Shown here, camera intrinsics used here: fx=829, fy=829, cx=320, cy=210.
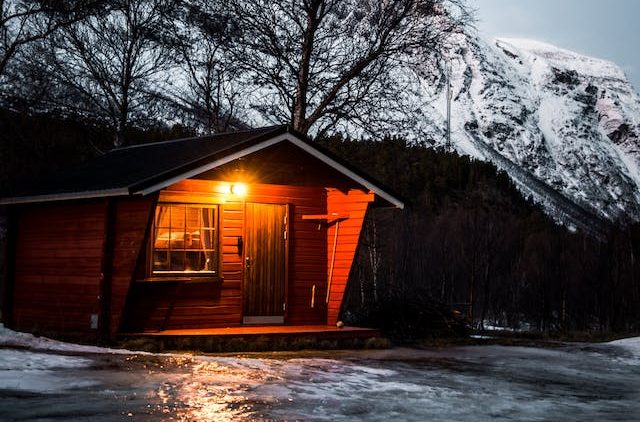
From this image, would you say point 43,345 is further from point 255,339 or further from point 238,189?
point 238,189

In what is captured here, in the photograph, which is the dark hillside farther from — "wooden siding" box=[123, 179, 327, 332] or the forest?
"wooden siding" box=[123, 179, 327, 332]

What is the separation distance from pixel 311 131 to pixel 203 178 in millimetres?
9910

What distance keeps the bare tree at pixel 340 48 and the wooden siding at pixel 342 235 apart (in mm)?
5870

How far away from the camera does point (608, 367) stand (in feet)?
42.1

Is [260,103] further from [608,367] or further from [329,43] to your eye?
[608,367]

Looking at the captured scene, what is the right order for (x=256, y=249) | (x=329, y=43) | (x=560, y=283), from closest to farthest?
(x=256, y=249) → (x=329, y=43) → (x=560, y=283)

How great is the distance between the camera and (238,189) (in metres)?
13.9

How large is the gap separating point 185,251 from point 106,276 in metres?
1.37

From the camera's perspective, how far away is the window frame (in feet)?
42.4

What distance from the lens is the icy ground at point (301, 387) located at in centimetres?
744

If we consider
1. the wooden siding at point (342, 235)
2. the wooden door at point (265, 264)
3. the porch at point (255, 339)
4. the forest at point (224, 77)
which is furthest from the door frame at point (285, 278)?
the forest at point (224, 77)

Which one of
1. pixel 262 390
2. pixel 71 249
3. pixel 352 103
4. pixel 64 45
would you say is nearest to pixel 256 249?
pixel 71 249

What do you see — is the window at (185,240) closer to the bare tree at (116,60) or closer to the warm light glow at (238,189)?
the warm light glow at (238,189)

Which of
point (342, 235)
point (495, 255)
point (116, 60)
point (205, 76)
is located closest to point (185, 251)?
point (342, 235)
